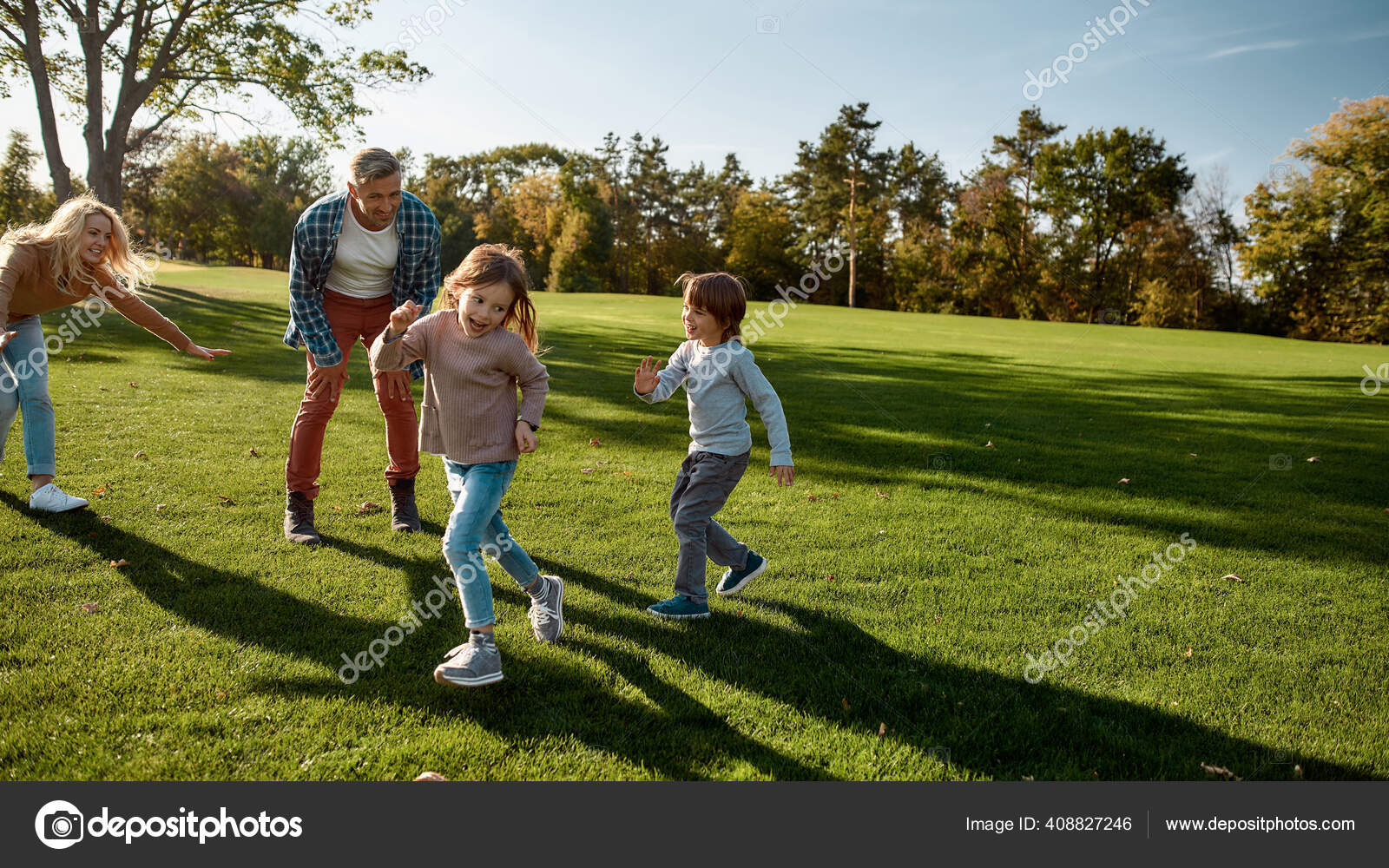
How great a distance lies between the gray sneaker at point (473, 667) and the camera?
3.16 m

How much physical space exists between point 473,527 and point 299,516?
2162mm

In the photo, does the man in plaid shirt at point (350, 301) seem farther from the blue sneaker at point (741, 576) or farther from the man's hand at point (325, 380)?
the blue sneaker at point (741, 576)

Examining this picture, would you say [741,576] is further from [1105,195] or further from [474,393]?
[1105,195]

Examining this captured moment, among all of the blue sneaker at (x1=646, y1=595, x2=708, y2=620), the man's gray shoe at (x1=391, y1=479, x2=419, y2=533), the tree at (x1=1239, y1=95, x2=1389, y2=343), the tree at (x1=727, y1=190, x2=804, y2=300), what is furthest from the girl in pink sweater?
the tree at (x1=727, y1=190, x2=804, y2=300)

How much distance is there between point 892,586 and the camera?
4465 mm

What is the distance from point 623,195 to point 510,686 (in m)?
57.1

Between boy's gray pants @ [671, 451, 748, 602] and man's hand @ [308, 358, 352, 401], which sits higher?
man's hand @ [308, 358, 352, 401]

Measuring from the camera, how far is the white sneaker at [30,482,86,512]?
193 inches

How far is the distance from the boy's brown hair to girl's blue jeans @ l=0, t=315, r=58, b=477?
4.22 metres

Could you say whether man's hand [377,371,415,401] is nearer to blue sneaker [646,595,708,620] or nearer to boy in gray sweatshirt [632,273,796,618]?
boy in gray sweatshirt [632,273,796,618]

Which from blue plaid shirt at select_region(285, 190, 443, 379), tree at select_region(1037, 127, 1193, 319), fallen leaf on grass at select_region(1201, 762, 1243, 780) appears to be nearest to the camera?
fallen leaf on grass at select_region(1201, 762, 1243, 780)
